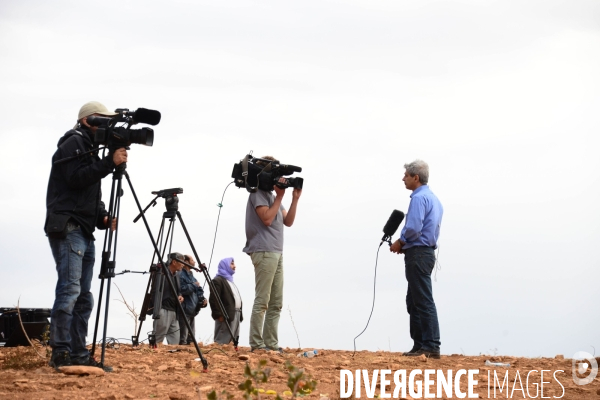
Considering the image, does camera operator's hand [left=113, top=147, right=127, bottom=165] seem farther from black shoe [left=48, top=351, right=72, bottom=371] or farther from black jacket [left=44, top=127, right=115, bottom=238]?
black shoe [left=48, top=351, right=72, bottom=371]

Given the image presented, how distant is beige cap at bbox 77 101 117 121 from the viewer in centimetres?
644

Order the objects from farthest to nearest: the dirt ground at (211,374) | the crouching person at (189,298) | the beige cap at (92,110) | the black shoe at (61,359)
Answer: the crouching person at (189,298) → the beige cap at (92,110) → the black shoe at (61,359) → the dirt ground at (211,374)

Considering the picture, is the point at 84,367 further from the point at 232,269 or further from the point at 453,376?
the point at 232,269

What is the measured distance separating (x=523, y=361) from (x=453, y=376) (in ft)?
7.37

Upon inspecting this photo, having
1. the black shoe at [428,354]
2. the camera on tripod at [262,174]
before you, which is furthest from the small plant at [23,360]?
the black shoe at [428,354]

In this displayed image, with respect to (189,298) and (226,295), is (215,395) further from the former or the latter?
(189,298)

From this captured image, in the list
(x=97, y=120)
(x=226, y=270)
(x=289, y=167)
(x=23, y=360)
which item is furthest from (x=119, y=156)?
(x=226, y=270)

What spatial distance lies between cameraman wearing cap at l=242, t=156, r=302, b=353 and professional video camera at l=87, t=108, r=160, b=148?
7.10ft

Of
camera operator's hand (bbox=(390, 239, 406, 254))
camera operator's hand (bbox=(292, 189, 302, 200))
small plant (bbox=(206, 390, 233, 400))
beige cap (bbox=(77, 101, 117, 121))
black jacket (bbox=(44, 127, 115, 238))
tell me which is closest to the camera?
small plant (bbox=(206, 390, 233, 400))

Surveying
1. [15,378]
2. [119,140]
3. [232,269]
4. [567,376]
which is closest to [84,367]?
[15,378]

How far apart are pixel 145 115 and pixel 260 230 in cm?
237

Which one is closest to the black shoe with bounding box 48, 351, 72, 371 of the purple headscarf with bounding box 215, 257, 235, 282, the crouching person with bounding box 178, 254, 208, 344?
the crouching person with bounding box 178, 254, 208, 344

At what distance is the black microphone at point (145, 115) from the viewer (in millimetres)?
6133

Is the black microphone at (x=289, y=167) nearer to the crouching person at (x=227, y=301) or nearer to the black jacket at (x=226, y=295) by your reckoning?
the crouching person at (x=227, y=301)
